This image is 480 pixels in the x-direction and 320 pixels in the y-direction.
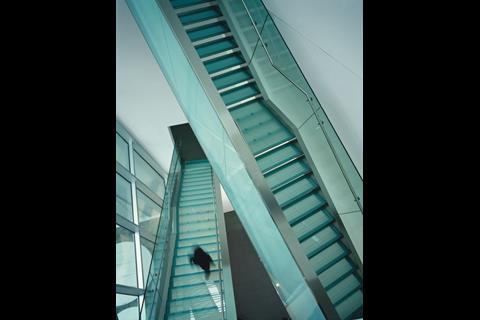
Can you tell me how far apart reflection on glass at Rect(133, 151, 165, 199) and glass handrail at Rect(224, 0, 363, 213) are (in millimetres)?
8512

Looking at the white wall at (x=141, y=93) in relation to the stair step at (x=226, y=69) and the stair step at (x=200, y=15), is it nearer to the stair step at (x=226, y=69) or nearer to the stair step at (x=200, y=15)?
the stair step at (x=200, y=15)

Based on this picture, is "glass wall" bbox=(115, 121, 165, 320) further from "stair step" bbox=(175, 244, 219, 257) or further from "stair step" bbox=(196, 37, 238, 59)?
"stair step" bbox=(196, 37, 238, 59)

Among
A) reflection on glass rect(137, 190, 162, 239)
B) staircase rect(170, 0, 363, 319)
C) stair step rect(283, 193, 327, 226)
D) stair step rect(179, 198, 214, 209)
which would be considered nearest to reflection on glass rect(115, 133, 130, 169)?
reflection on glass rect(137, 190, 162, 239)

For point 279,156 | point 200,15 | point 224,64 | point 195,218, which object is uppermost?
point 200,15

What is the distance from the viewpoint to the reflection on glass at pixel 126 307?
9.15 meters

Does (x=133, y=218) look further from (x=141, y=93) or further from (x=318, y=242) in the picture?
(x=318, y=242)

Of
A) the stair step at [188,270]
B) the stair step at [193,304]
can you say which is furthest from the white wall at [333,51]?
the stair step at [188,270]

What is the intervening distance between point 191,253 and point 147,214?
4.70 metres

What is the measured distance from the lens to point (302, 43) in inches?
191

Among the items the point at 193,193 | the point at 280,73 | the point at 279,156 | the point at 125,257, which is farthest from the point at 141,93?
the point at 280,73

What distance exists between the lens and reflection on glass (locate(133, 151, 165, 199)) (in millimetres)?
13094

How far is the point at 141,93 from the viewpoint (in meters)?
10.7
